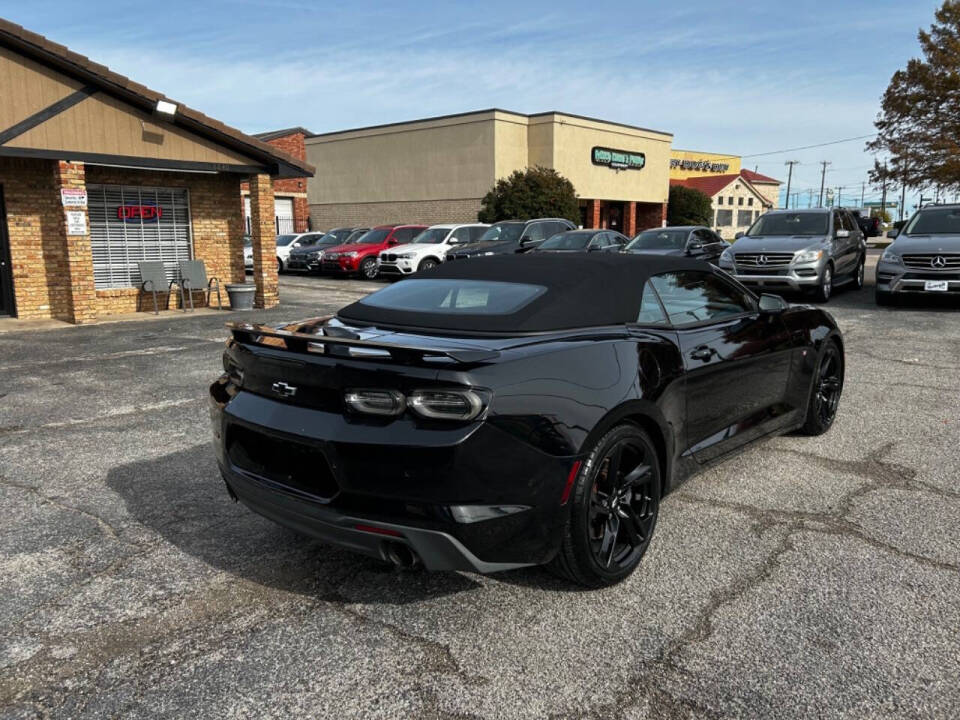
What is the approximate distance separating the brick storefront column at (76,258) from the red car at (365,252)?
31.8ft

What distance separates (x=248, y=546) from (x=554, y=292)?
6.45 ft

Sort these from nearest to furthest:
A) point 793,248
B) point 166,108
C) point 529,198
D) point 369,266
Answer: point 166,108, point 793,248, point 369,266, point 529,198

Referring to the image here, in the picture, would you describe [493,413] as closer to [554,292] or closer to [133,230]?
[554,292]

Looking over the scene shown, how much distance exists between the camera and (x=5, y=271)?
12992 millimetres

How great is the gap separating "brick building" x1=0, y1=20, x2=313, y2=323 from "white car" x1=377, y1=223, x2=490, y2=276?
6058 millimetres

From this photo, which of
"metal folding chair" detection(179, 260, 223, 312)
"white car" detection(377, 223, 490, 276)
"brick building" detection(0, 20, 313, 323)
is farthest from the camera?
"white car" detection(377, 223, 490, 276)

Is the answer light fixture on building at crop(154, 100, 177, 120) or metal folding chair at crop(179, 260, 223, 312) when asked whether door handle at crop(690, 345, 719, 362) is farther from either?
metal folding chair at crop(179, 260, 223, 312)

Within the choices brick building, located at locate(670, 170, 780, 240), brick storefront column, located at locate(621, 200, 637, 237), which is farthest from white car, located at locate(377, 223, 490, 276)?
brick building, located at locate(670, 170, 780, 240)

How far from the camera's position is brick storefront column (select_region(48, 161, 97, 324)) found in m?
12.4

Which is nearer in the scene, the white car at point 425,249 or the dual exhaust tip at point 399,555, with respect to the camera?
the dual exhaust tip at point 399,555

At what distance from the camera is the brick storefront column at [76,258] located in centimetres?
1245

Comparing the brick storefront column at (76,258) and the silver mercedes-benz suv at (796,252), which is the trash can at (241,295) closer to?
the brick storefront column at (76,258)

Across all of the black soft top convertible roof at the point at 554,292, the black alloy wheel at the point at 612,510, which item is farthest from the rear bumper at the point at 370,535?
the black soft top convertible roof at the point at 554,292

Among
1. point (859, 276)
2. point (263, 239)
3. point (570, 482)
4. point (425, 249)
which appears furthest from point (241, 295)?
point (859, 276)
